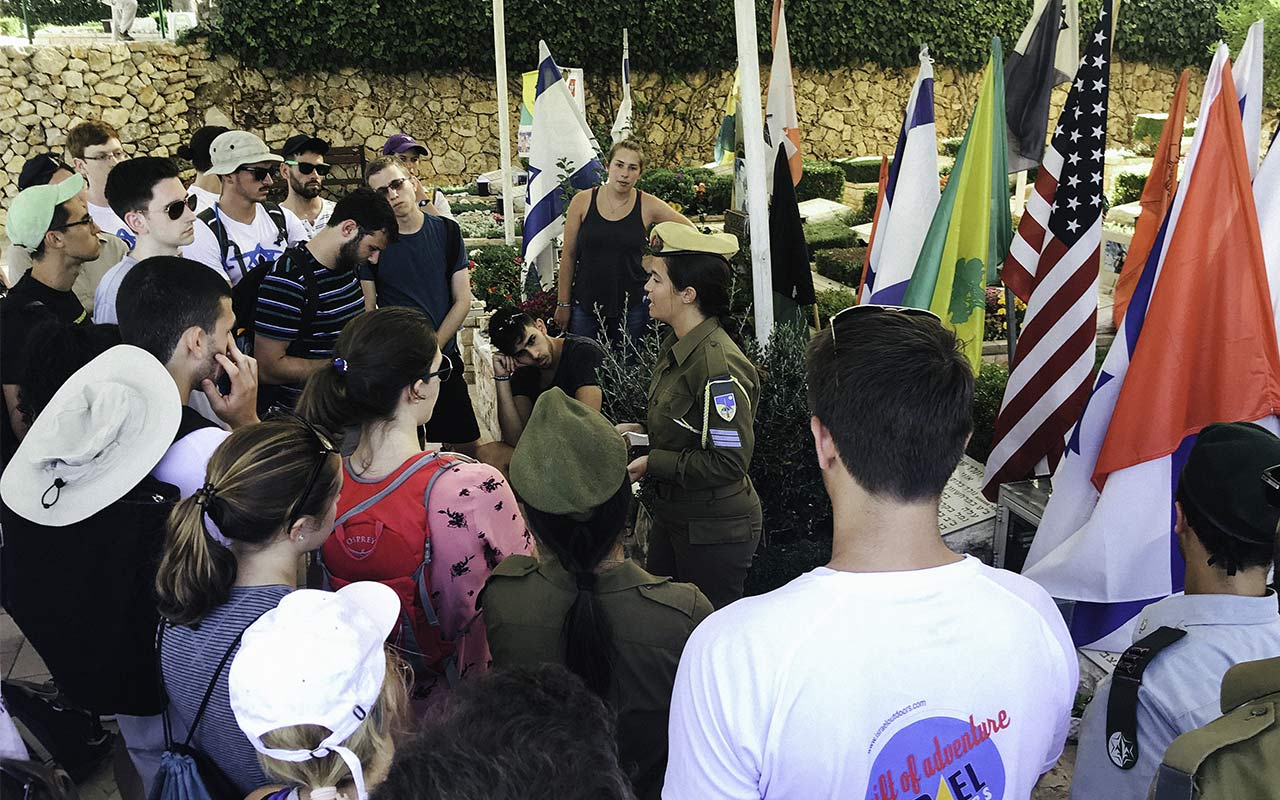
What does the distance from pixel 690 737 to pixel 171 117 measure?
18861 millimetres

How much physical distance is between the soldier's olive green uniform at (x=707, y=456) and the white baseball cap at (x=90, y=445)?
1467 mm

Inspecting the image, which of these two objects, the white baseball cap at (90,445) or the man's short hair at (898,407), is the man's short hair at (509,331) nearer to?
the white baseball cap at (90,445)

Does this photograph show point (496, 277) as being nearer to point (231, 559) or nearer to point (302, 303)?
point (302, 303)

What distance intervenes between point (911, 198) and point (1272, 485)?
2749 millimetres

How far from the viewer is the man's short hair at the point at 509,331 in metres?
3.46

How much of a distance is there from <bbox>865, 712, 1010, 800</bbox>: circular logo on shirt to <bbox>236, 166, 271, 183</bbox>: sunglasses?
13.0ft

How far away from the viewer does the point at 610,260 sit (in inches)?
212

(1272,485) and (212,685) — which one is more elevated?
(1272,485)

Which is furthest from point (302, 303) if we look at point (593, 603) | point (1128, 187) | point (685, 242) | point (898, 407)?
point (1128, 187)

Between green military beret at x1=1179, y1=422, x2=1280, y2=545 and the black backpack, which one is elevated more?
green military beret at x1=1179, y1=422, x2=1280, y2=545

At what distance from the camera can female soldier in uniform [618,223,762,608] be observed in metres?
3.06

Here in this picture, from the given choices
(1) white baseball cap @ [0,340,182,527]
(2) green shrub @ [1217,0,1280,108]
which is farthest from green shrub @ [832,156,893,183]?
(1) white baseball cap @ [0,340,182,527]

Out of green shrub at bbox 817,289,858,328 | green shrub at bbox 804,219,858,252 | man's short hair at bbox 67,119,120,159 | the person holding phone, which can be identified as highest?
man's short hair at bbox 67,119,120,159

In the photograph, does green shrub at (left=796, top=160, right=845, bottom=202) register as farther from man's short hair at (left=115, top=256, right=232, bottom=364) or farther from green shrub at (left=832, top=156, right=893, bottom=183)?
man's short hair at (left=115, top=256, right=232, bottom=364)
